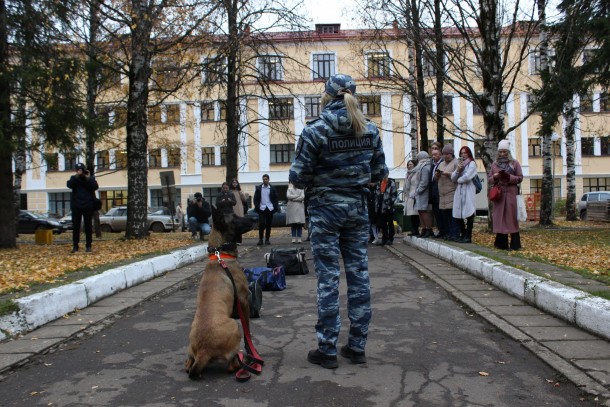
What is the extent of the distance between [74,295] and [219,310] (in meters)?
3.30

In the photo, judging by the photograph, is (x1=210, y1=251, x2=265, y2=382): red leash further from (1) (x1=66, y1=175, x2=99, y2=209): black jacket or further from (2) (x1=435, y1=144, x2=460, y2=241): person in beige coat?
(1) (x1=66, y1=175, x2=99, y2=209): black jacket

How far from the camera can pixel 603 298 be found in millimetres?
5230

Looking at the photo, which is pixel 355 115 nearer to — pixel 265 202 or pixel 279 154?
pixel 265 202

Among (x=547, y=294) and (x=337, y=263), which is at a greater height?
(x=337, y=263)

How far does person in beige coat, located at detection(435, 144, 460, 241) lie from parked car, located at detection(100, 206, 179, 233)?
21521mm

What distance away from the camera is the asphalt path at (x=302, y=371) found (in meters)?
3.68

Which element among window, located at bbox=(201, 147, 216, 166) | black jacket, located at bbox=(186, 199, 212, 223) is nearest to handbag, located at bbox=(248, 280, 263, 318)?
black jacket, located at bbox=(186, 199, 212, 223)

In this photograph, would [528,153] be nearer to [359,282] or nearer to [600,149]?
A: [600,149]

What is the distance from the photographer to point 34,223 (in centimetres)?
3322

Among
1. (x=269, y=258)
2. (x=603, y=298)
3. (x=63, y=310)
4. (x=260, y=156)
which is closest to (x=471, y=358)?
(x=603, y=298)

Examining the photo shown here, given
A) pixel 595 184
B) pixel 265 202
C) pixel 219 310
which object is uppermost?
pixel 595 184

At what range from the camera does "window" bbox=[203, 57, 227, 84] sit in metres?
17.8

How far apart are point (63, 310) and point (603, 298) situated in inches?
223

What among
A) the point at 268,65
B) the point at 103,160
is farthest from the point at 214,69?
the point at 103,160
